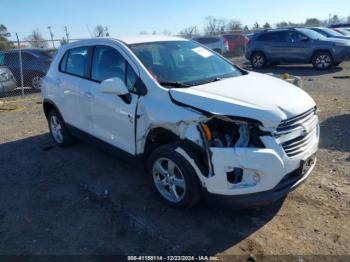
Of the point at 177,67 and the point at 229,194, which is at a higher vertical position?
the point at 177,67

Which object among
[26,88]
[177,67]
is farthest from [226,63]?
[26,88]

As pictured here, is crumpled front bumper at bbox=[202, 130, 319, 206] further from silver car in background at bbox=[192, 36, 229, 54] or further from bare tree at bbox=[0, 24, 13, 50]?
silver car in background at bbox=[192, 36, 229, 54]

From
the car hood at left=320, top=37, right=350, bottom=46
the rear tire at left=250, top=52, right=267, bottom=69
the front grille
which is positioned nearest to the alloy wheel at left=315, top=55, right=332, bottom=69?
the car hood at left=320, top=37, right=350, bottom=46

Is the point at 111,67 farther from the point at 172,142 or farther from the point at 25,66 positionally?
the point at 25,66

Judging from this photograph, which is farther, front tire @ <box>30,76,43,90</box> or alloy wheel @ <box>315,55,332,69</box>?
alloy wheel @ <box>315,55,332,69</box>

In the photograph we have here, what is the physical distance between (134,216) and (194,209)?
2.18 feet

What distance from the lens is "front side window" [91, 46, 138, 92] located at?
4324 mm

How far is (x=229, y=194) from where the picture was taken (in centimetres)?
346

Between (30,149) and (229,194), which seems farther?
(30,149)

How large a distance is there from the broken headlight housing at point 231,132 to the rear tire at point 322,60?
44.6ft

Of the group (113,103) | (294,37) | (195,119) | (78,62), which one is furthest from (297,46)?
(195,119)

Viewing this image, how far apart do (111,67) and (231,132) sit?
77.1 inches

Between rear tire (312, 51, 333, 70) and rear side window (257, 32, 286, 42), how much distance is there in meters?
1.80

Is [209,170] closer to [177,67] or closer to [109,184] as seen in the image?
[177,67]
